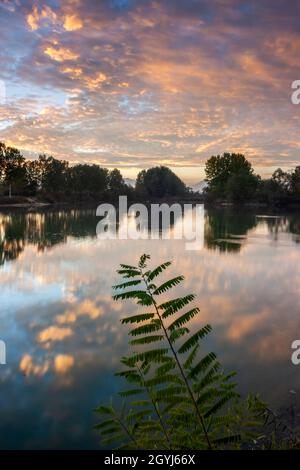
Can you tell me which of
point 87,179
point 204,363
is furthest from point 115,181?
point 204,363

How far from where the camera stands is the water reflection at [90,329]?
796 cm

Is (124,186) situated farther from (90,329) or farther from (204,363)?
(204,363)

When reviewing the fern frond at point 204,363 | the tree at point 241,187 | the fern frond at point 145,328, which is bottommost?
the fern frond at point 204,363

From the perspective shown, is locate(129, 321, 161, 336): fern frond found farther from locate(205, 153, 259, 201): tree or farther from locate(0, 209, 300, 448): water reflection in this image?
locate(205, 153, 259, 201): tree

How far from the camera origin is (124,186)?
182 metres

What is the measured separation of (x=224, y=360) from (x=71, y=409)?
4.15 meters

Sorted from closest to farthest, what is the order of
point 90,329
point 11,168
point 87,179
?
point 90,329, point 11,168, point 87,179

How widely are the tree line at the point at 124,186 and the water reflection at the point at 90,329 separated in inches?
3925

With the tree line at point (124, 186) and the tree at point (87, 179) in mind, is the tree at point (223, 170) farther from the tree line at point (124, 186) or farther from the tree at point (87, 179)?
the tree at point (87, 179)

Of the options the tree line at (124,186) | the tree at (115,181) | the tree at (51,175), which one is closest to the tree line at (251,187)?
the tree line at (124,186)

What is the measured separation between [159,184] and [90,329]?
16821cm

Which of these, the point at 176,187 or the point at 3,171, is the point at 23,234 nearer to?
the point at 3,171

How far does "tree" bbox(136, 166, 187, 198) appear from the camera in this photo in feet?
583

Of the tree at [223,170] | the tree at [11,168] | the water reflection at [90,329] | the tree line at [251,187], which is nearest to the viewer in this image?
the water reflection at [90,329]
